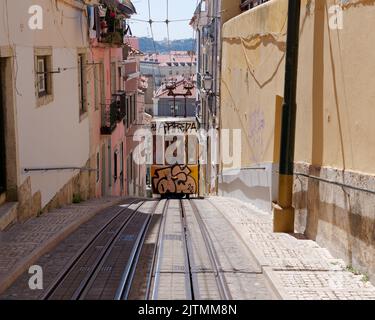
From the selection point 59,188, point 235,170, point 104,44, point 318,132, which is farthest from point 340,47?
point 104,44

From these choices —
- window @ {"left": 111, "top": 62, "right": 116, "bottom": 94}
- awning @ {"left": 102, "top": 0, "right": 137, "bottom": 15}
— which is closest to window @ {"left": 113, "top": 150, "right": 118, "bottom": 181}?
window @ {"left": 111, "top": 62, "right": 116, "bottom": 94}

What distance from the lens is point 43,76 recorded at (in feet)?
42.7

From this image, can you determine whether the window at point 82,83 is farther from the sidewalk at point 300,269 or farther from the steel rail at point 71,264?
the sidewalk at point 300,269

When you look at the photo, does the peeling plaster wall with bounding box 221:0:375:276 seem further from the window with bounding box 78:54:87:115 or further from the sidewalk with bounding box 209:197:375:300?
the window with bounding box 78:54:87:115

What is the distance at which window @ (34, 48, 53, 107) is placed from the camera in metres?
12.1

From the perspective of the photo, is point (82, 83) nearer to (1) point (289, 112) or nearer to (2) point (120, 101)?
(2) point (120, 101)

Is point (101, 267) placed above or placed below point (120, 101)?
below

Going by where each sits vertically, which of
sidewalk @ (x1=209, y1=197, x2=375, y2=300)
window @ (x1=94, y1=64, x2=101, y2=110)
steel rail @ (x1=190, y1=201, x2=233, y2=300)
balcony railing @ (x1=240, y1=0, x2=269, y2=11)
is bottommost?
steel rail @ (x1=190, y1=201, x2=233, y2=300)

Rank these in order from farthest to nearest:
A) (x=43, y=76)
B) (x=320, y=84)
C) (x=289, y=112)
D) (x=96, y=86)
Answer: (x=96, y=86), (x=43, y=76), (x=289, y=112), (x=320, y=84)

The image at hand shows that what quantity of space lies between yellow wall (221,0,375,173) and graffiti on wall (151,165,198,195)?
13545 millimetres

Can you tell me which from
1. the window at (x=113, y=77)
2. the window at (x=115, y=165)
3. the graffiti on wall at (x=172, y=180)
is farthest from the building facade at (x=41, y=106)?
the graffiti on wall at (x=172, y=180)

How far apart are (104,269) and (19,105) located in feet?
12.7

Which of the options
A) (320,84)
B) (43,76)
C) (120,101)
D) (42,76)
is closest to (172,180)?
(120,101)

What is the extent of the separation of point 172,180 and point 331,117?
20.7 m
